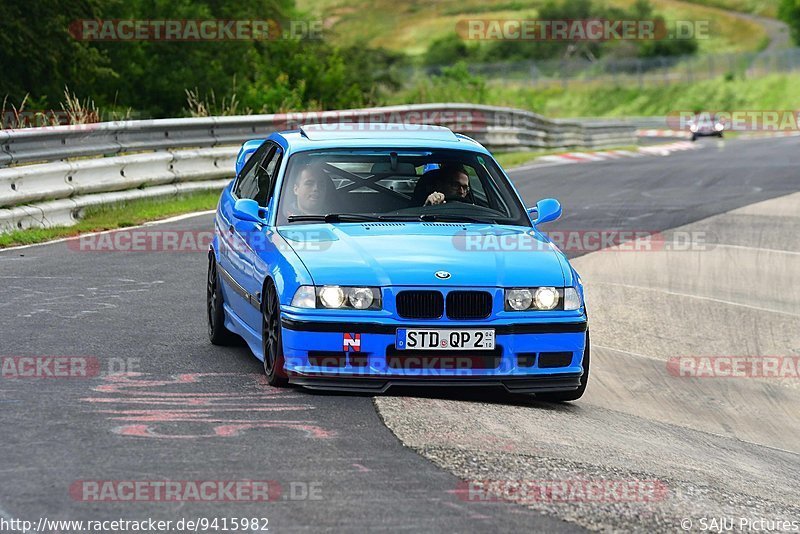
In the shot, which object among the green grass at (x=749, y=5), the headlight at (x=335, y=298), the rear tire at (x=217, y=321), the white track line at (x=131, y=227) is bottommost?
the white track line at (x=131, y=227)

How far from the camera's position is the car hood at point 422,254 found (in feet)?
26.0

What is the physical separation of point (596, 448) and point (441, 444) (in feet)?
A: 2.93

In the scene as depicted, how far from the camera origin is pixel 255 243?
8.98 m

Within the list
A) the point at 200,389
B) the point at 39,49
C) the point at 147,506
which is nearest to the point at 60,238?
the point at 200,389

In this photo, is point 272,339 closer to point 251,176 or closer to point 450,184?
point 450,184

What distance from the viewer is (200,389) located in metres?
8.16

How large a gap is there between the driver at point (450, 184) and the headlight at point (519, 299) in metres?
1.45

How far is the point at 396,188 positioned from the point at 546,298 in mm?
1662

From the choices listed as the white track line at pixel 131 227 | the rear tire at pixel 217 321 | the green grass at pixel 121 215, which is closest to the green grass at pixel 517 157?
the green grass at pixel 121 215

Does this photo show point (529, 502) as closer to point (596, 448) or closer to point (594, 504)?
point (594, 504)

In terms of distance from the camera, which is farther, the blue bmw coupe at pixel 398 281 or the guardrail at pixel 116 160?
the guardrail at pixel 116 160

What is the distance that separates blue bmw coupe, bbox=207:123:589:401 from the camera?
787 cm

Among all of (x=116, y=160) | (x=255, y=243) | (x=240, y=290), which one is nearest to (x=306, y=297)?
(x=255, y=243)

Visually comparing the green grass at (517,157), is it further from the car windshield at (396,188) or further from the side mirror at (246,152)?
the car windshield at (396,188)
